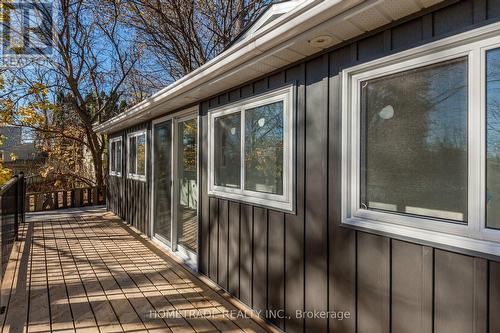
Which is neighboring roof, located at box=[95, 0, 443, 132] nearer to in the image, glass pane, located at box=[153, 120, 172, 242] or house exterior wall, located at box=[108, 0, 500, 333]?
house exterior wall, located at box=[108, 0, 500, 333]

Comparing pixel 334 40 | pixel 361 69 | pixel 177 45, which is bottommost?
pixel 361 69

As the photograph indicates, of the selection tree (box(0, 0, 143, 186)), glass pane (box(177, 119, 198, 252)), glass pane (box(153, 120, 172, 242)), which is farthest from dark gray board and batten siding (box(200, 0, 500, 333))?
tree (box(0, 0, 143, 186))

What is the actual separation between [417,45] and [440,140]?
20.0 inches

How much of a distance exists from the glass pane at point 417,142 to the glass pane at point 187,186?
101 inches

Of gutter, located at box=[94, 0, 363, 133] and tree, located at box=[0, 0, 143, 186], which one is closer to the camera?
gutter, located at box=[94, 0, 363, 133]

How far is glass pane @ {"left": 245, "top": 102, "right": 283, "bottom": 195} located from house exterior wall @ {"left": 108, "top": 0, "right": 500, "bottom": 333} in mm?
190

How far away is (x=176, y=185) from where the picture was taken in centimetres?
469

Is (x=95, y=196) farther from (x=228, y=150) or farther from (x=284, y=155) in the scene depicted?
(x=284, y=155)

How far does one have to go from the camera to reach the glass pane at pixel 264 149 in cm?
264

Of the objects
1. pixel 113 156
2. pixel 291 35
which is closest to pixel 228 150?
pixel 291 35

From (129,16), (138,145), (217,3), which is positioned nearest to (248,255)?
(138,145)

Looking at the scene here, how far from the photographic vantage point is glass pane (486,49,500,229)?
55.2 inches

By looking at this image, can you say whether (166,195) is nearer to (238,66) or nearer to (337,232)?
(238,66)

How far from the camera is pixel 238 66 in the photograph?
2.63 m
